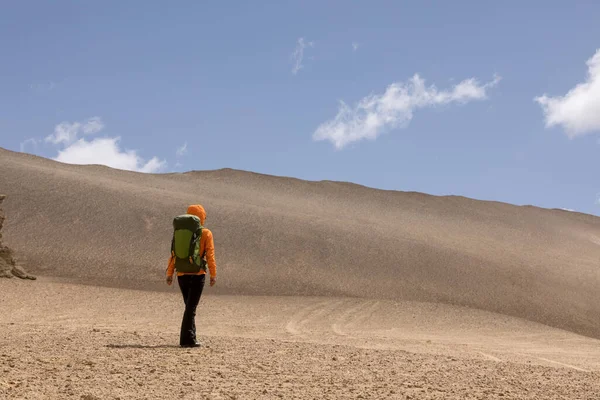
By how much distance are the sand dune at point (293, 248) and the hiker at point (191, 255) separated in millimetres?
14353

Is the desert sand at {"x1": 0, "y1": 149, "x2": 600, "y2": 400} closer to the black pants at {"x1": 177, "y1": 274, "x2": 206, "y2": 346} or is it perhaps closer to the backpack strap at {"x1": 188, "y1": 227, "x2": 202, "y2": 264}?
the black pants at {"x1": 177, "y1": 274, "x2": 206, "y2": 346}

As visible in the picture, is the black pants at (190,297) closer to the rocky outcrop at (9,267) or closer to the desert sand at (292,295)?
the desert sand at (292,295)

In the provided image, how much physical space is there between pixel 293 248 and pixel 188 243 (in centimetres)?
1893

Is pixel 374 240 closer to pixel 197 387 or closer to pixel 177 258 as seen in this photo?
pixel 177 258

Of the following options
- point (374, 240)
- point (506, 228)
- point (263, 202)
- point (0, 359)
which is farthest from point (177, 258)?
point (506, 228)

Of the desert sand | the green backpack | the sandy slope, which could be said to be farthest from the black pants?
the desert sand

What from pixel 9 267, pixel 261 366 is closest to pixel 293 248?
pixel 9 267

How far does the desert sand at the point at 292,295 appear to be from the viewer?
794 cm

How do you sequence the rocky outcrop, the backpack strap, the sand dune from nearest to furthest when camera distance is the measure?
the backpack strap
the rocky outcrop
the sand dune

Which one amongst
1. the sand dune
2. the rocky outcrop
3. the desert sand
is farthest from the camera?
the sand dune

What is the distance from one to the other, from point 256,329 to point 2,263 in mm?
10487

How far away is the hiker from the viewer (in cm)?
952

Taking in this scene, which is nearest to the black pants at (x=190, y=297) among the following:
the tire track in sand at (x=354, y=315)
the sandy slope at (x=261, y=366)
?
the sandy slope at (x=261, y=366)

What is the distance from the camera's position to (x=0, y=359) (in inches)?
324
